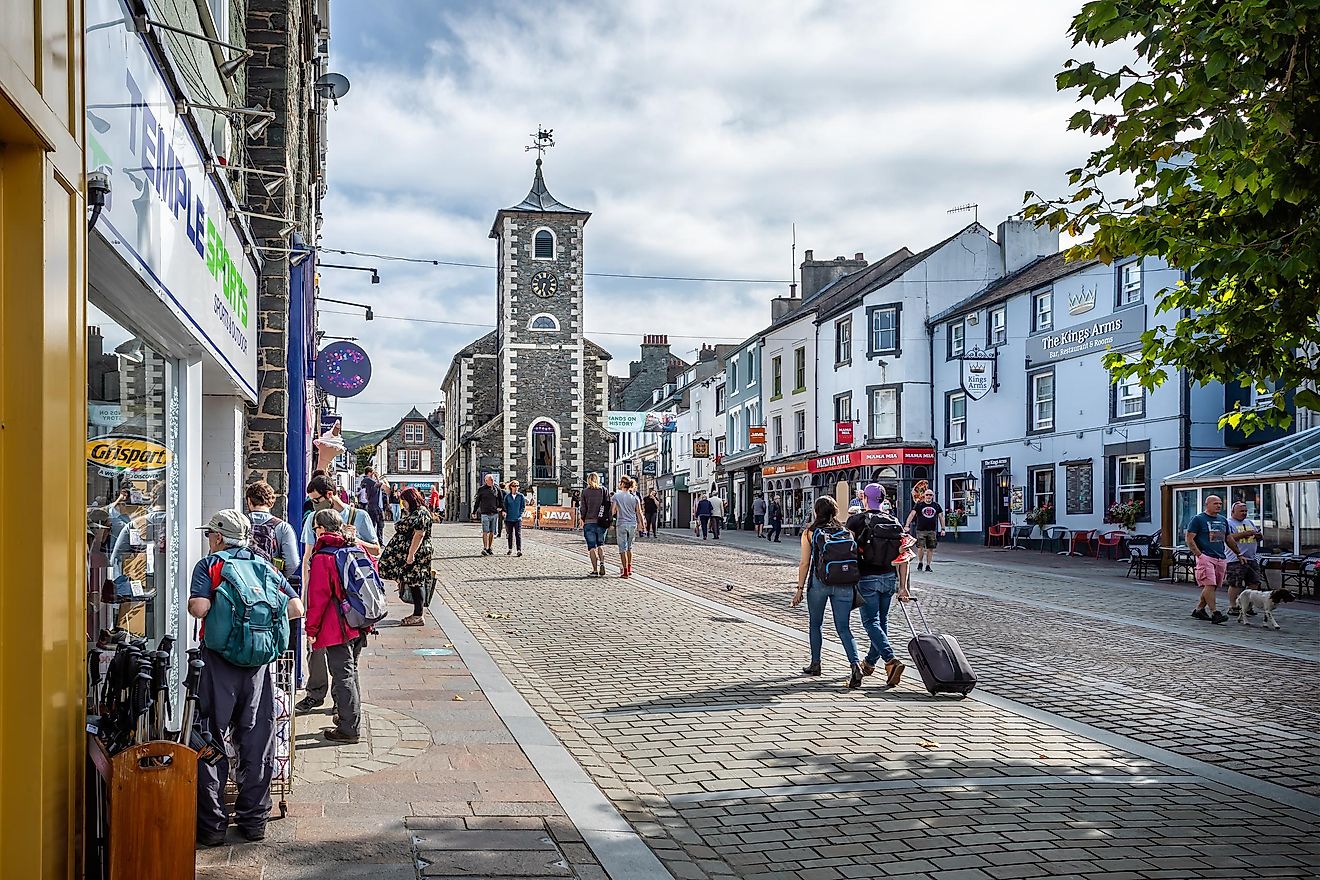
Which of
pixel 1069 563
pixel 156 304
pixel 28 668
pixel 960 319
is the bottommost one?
pixel 1069 563

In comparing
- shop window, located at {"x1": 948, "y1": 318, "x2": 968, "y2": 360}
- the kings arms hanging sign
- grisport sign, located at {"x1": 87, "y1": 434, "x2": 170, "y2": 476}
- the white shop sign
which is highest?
shop window, located at {"x1": 948, "y1": 318, "x2": 968, "y2": 360}

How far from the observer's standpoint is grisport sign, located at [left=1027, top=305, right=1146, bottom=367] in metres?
29.6

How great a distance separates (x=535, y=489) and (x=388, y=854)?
58807 mm

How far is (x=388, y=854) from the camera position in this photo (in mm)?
5203

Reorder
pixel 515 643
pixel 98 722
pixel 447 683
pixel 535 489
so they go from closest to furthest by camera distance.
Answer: pixel 98 722, pixel 447 683, pixel 515 643, pixel 535 489

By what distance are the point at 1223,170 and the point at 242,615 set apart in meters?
5.94

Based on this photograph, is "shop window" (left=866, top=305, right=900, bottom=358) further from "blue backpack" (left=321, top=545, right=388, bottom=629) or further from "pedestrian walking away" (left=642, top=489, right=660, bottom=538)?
"blue backpack" (left=321, top=545, right=388, bottom=629)

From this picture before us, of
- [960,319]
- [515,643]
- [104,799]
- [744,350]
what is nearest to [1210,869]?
[104,799]

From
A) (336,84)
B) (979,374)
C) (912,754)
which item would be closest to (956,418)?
(979,374)

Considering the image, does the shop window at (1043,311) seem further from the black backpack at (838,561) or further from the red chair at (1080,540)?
the black backpack at (838,561)

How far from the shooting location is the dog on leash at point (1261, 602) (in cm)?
1487

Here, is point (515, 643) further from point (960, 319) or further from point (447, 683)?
point (960, 319)

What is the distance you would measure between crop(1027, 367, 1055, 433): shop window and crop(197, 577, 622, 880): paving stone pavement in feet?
90.8

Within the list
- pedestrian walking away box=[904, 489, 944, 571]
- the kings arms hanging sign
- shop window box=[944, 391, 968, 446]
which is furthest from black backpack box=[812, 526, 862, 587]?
shop window box=[944, 391, 968, 446]
